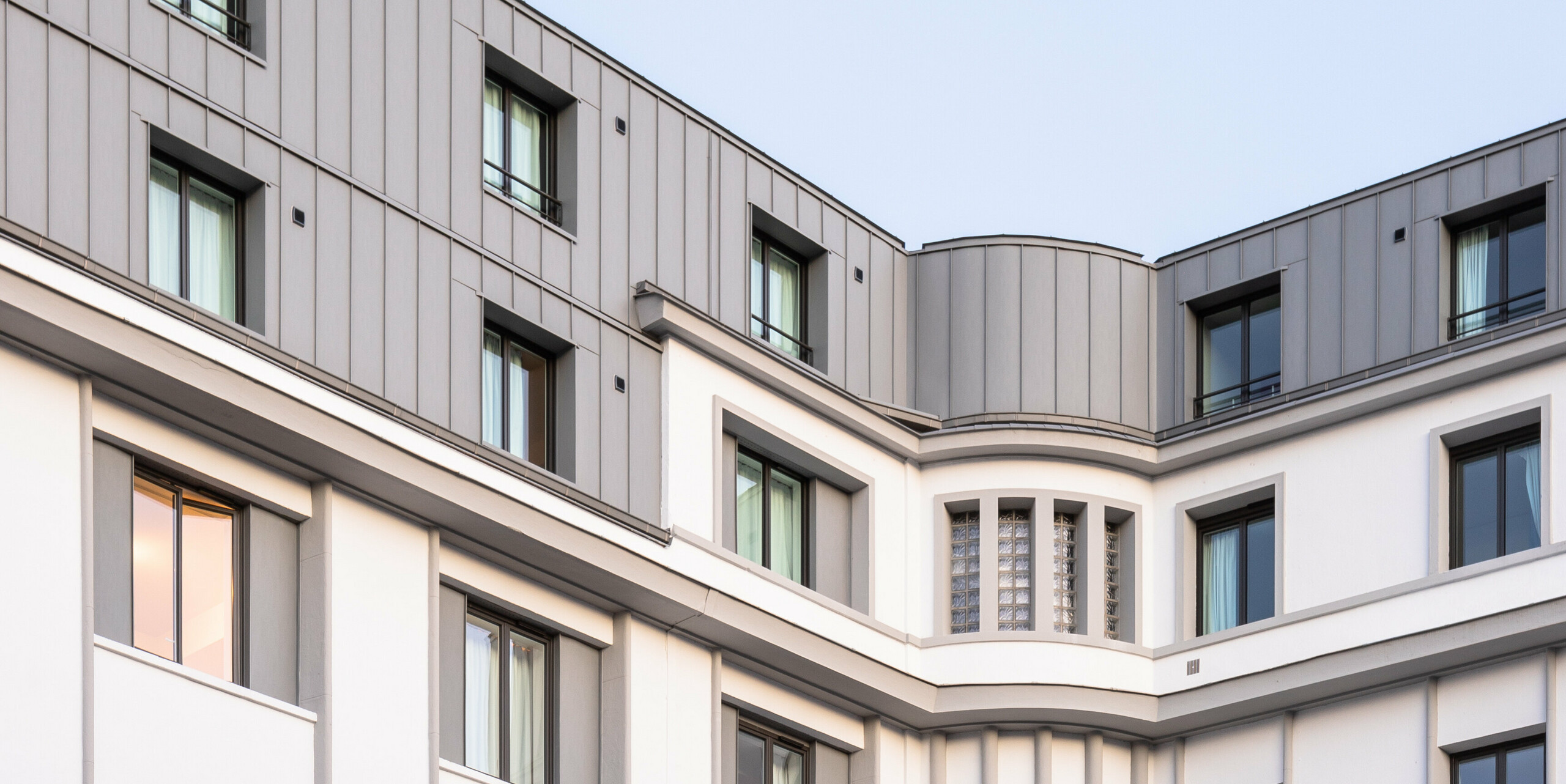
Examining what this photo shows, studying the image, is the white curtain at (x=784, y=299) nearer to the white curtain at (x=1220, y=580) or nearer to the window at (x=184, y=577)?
the white curtain at (x=1220, y=580)

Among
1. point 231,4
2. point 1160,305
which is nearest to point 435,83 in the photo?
point 231,4

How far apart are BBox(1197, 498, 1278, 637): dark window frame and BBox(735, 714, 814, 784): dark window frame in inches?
241

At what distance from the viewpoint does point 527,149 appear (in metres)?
34.6

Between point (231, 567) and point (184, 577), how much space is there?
0.77 metres

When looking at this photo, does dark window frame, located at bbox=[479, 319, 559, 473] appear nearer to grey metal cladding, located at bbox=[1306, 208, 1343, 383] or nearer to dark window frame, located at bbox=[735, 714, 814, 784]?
dark window frame, located at bbox=[735, 714, 814, 784]

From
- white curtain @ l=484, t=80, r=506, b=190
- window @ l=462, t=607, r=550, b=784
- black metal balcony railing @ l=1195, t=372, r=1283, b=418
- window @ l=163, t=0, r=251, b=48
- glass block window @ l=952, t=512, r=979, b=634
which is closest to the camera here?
window @ l=163, t=0, r=251, b=48

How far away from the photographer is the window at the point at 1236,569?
38.0 meters

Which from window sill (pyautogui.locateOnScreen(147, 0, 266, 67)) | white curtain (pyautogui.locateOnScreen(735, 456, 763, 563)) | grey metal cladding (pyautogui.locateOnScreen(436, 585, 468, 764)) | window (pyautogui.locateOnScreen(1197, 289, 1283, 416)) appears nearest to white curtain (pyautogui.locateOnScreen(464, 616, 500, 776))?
grey metal cladding (pyautogui.locateOnScreen(436, 585, 468, 764))

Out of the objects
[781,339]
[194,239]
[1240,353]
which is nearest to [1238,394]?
Answer: [1240,353]

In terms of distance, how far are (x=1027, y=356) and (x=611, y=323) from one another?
7.70 m

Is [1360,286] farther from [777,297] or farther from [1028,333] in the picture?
[777,297]

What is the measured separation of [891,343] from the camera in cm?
3947

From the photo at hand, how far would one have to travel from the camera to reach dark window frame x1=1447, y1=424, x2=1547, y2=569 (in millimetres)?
35688

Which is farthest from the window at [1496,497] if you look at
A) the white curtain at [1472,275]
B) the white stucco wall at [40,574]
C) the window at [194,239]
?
the white stucco wall at [40,574]
